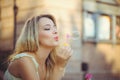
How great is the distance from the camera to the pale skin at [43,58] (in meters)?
1.68

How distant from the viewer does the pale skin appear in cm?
168

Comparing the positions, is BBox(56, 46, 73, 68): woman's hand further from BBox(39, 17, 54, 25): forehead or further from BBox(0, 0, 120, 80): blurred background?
BBox(0, 0, 120, 80): blurred background

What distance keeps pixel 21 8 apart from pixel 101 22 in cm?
263

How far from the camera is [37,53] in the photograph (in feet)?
5.82

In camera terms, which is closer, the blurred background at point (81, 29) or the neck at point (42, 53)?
the neck at point (42, 53)

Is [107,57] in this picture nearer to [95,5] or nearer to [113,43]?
[113,43]

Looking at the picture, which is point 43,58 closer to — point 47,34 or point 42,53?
point 42,53

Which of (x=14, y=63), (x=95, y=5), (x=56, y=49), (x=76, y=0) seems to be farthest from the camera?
Result: (x=95, y=5)

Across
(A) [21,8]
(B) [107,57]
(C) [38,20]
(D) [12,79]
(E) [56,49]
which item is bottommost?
(B) [107,57]

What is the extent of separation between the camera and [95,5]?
1006 centimetres

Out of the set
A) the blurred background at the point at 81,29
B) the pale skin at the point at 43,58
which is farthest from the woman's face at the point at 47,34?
the blurred background at the point at 81,29

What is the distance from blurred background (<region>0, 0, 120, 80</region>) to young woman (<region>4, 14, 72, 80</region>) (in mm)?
7015

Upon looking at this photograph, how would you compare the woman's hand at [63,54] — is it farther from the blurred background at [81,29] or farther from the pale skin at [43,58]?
the blurred background at [81,29]

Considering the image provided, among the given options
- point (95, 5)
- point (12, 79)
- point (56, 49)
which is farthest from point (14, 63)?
point (95, 5)
